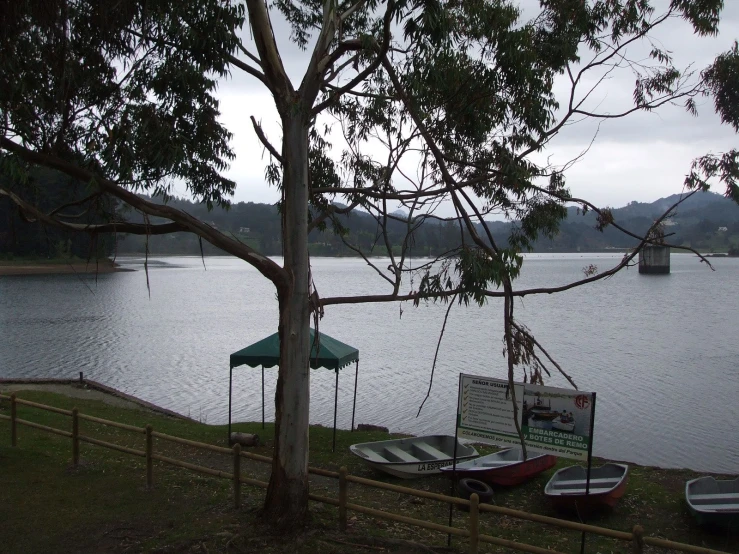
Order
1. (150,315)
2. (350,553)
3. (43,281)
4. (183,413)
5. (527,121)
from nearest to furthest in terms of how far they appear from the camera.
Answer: (350,553)
(527,121)
(183,413)
(150,315)
(43,281)

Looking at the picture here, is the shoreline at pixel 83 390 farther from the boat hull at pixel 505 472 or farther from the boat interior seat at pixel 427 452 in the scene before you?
the boat hull at pixel 505 472

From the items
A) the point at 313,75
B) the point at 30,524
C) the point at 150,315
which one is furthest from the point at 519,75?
the point at 150,315

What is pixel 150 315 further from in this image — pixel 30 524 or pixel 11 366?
pixel 30 524

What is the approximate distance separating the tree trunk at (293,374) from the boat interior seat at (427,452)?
5.11m

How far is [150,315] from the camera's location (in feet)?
148

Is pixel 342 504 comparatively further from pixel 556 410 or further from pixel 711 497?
pixel 711 497

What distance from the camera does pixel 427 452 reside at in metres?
12.6

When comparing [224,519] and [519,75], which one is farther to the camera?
[519,75]

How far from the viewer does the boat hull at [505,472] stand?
36.4 ft

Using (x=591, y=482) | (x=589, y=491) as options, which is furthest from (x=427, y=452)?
(x=589, y=491)

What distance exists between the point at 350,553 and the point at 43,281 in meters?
73.1

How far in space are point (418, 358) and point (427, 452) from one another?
52.2 ft

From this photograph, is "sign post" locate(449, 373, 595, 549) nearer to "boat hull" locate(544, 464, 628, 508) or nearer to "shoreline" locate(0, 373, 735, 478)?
"boat hull" locate(544, 464, 628, 508)

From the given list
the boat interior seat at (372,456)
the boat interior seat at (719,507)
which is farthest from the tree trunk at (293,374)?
the boat interior seat at (719,507)
